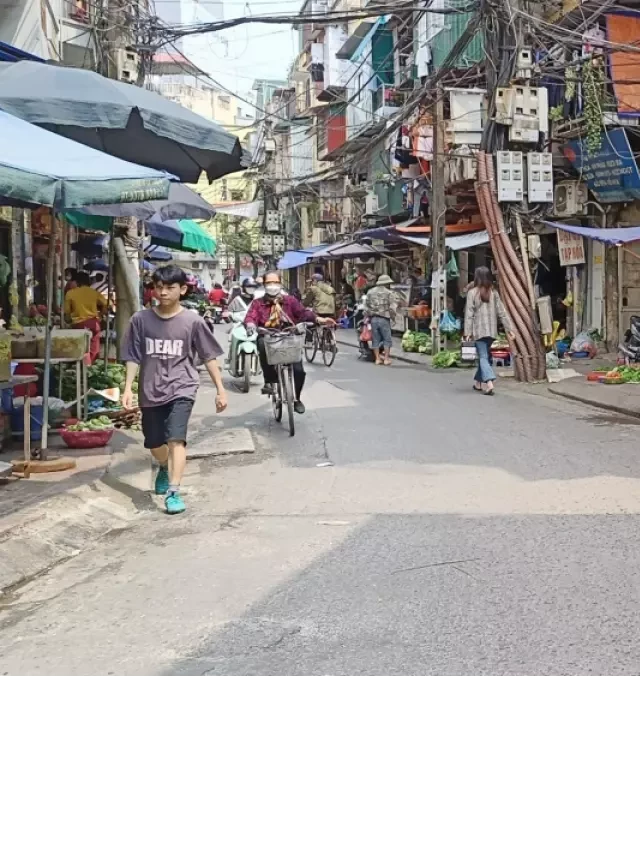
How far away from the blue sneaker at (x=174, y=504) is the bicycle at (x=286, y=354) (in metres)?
3.16

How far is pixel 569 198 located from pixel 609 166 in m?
1.41

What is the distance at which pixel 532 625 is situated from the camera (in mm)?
4277

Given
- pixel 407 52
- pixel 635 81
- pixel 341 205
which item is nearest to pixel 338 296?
pixel 341 205

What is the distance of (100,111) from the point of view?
7758mm

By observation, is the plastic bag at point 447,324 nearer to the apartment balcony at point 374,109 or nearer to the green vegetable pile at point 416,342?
the green vegetable pile at point 416,342

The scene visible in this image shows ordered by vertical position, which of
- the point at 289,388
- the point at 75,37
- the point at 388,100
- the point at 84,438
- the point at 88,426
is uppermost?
the point at 388,100

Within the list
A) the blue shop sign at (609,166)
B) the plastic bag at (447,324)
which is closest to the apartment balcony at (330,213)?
the plastic bag at (447,324)

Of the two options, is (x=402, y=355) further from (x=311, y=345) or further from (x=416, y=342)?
(x=311, y=345)

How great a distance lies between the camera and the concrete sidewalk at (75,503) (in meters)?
5.79

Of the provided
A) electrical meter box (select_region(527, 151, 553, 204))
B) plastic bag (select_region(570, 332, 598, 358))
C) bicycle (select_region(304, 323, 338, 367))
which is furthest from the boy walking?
plastic bag (select_region(570, 332, 598, 358))

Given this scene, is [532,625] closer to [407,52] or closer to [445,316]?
[445,316]

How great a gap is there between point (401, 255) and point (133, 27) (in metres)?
18.0

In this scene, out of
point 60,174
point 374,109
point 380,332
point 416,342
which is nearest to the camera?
point 60,174

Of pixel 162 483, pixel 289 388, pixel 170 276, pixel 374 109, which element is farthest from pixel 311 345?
pixel 374 109
